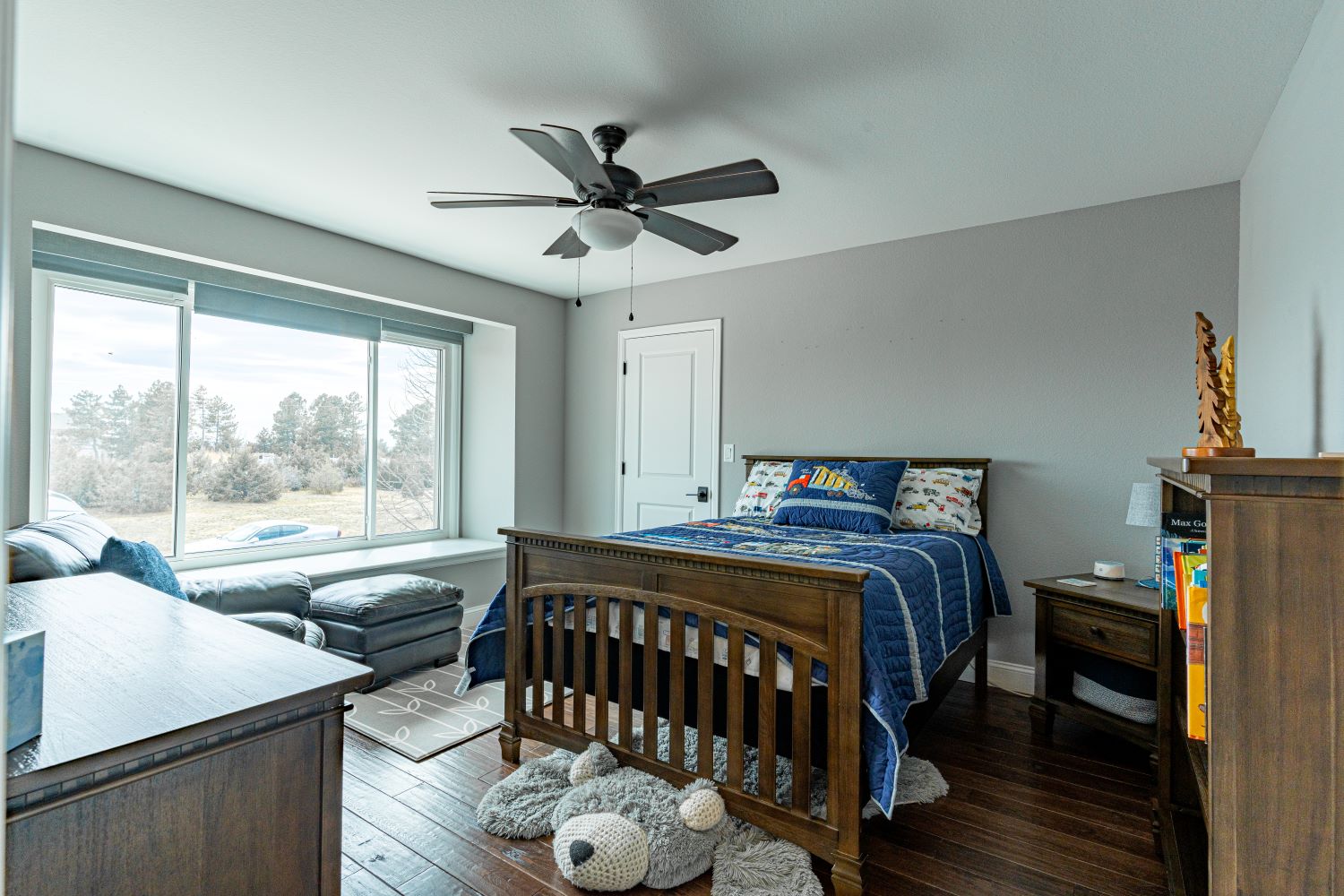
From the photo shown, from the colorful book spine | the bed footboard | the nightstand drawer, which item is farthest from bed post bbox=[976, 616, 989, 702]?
the colorful book spine

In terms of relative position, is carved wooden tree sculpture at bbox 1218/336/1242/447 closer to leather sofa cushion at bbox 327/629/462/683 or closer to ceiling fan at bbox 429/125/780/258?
ceiling fan at bbox 429/125/780/258

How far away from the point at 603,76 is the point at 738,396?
2.40 meters

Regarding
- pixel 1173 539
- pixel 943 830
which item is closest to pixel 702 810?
pixel 943 830

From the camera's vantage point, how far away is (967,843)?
1949mm

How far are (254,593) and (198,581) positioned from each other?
0.87ft

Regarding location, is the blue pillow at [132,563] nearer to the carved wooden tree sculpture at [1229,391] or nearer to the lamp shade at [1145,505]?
the carved wooden tree sculpture at [1229,391]

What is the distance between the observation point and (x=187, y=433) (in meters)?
3.48

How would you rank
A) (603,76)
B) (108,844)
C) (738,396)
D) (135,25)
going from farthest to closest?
(738,396) < (603,76) < (135,25) < (108,844)

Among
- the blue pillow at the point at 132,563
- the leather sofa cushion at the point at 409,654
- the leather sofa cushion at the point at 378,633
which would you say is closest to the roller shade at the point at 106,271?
the blue pillow at the point at 132,563

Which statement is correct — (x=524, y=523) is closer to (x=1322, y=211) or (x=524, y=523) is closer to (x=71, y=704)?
(x=71, y=704)

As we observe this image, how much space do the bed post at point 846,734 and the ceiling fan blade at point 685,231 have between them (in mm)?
1460

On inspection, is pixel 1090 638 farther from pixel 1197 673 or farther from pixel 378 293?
pixel 378 293

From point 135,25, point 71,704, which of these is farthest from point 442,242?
point 71,704

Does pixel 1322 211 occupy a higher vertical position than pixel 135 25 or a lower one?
lower
